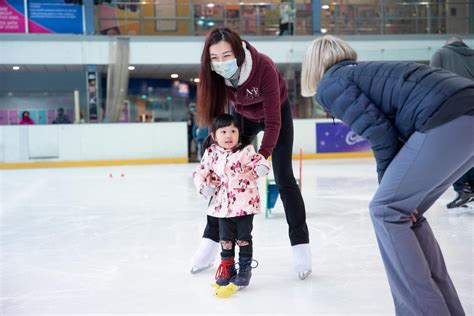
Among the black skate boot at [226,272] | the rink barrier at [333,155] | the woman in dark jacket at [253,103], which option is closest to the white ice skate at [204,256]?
the woman in dark jacket at [253,103]

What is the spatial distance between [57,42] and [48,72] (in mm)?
2817

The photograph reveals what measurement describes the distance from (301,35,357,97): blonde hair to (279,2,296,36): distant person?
36.2ft

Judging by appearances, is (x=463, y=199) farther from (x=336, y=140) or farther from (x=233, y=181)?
(x=336, y=140)

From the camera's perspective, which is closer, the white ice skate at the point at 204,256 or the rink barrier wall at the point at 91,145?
the white ice skate at the point at 204,256

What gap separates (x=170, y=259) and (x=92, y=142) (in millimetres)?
8347

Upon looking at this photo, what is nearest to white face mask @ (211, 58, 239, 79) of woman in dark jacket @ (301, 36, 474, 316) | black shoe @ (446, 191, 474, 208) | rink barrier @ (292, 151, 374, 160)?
woman in dark jacket @ (301, 36, 474, 316)

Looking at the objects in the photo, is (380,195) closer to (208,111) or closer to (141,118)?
(208,111)

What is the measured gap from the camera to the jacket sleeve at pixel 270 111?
2.17 metres

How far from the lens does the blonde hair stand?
5.53ft

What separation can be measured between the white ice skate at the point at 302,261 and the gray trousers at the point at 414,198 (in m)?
0.81

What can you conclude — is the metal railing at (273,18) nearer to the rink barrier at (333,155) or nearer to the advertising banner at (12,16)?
the advertising banner at (12,16)

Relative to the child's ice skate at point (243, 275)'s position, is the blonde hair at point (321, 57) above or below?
above

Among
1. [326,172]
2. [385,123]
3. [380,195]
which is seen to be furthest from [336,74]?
[326,172]

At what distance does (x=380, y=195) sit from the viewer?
1.50 m
